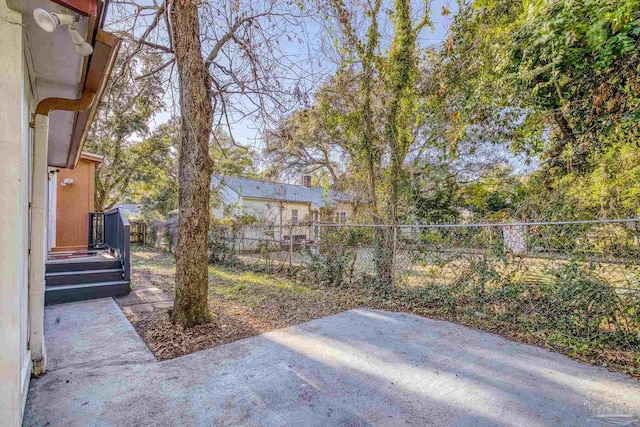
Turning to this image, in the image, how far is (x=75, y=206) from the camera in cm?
826

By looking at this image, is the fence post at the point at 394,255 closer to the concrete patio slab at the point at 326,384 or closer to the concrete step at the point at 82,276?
the concrete patio slab at the point at 326,384

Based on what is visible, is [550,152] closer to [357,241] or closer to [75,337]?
[357,241]

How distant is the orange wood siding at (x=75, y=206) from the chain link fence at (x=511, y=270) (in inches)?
251

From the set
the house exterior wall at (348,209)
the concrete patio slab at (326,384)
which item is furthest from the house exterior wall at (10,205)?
the house exterior wall at (348,209)

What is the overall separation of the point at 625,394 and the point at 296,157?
1233cm

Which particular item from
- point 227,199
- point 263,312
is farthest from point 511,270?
point 227,199

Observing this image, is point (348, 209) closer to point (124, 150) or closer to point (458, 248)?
point (458, 248)

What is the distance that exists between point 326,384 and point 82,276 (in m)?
5.28

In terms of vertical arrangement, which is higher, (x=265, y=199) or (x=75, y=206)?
(x=265, y=199)

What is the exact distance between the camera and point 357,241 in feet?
22.9

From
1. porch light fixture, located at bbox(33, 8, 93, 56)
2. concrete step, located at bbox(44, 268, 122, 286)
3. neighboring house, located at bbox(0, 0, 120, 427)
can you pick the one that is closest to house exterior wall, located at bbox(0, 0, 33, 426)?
neighboring house, located at bbox(0, 0, 120, 427)

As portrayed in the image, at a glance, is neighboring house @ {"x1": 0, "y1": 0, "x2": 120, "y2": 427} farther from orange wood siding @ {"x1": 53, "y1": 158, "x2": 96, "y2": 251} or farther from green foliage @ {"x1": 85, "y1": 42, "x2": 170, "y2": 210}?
green foliage @ {"x1": 85, "y1": 42, "x2": 170, "y2": 210}

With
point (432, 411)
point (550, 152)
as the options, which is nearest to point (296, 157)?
point (550, 152)

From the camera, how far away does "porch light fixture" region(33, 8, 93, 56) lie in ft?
5.22
